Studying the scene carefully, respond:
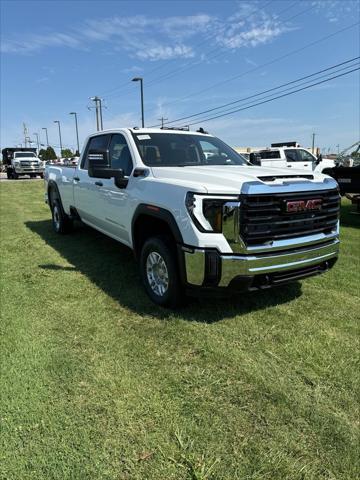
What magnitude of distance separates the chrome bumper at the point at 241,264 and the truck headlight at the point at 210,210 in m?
0.22

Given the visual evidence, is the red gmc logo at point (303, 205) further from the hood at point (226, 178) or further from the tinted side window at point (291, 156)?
the tinted side window at point (291, 156)

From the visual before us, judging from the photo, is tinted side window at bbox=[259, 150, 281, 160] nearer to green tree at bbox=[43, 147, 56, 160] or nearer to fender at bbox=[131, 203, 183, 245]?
fender at bbox=[131, 203, 183, 245]

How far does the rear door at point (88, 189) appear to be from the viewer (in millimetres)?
5748

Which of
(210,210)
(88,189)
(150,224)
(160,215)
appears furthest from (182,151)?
(210,210)

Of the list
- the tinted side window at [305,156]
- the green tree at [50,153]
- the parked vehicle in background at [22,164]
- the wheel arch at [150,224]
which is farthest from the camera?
the green tree at [50,153]

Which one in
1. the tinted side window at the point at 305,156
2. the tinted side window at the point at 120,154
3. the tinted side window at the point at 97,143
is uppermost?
the tinted side window at the point at 305,156

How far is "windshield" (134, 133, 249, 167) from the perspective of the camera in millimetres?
4805

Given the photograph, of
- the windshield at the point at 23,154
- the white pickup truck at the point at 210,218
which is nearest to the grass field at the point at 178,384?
the white pickup truck at the point at 210,218

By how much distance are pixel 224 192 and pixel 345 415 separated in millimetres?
1893

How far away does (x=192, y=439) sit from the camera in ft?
7.79

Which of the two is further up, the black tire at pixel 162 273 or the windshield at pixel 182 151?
the windshield at pixel 182 151

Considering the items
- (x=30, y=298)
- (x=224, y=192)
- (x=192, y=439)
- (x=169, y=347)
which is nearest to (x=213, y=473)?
(x=192, y=439)

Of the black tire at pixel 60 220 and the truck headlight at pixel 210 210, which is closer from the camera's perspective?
the truck headlight at pixel 210 210

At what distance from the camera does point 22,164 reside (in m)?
31.2
